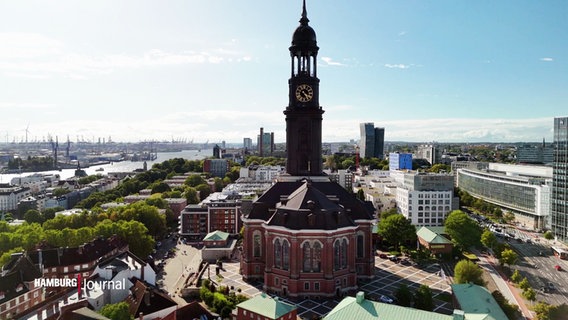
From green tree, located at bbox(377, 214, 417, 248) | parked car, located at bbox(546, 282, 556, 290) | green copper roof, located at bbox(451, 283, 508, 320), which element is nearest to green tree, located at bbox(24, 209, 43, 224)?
green tree, located at bbox(377, 214, 417, 248)

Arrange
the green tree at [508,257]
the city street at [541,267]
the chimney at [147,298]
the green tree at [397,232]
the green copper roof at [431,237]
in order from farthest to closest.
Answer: the green tree at [397,232] → the green copper roof at [431,237] → the green tree at [508,257] → the city street at [541,267] → the chimney at [147,298]

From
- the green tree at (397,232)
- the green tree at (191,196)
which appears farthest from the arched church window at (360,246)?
the green tree at (191,196)

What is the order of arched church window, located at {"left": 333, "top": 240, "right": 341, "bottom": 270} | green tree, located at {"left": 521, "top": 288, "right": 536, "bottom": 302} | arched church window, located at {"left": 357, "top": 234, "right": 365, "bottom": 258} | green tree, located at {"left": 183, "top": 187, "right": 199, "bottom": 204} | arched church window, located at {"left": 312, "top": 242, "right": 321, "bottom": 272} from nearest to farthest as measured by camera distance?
green tree, located at {"left": 521, "top": 288, "right": 536, "bottom": 302}
arched church window, located at {"left": 312, "top": 242, "right": 321, "bottom": 272}
arched church window, located at {"left": 333, "top": 240, "right": 341, "bottom": 270}
arched church window, located at {"left": 357, "top": 234, "right": 365, "bottom": 258}
green tree, located at {"left": 183, "top": 187, "right": 199, "bottom": 204}

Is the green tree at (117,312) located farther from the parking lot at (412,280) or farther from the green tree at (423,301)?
the green tree at (423,301)

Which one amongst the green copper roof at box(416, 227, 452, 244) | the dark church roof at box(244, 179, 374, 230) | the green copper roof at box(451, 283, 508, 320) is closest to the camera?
the green copper roof at box(451, 283, 508, 320)

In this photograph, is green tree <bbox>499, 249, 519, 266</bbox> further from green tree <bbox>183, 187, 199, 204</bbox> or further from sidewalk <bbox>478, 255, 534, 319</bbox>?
green tree <bbox>183, 187, 199, 204</bbox>

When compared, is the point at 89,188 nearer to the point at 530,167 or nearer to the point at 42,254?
the point at 42,254

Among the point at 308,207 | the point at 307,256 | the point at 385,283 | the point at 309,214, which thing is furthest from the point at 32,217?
the point at 385,283
